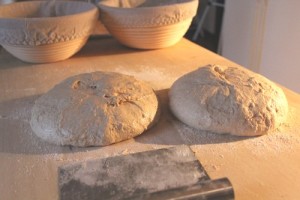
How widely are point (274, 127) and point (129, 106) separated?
353 mm

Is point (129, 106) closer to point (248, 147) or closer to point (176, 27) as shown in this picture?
point (248, 147)

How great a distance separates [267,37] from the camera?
76.1 inches

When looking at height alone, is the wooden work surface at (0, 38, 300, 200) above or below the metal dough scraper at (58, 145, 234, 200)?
below

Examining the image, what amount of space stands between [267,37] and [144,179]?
162 centimetres

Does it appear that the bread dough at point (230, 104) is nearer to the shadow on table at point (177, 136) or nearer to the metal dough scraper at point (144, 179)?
the shadow on table at point (177, 136)

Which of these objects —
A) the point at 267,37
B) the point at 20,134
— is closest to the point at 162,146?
the point at 20,134

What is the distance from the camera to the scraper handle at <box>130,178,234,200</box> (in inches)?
19.6

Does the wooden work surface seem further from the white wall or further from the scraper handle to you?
the white wall

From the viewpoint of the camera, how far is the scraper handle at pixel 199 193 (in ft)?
1.64

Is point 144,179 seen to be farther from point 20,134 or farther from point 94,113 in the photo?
point 20,134

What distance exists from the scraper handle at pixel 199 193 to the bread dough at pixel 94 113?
0.81ft

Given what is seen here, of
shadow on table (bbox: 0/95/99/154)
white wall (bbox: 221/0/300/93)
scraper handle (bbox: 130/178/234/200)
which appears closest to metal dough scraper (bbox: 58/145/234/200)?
scraper handle (bbox: 130/178/234/200)

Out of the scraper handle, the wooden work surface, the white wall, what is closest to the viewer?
the scraper handle

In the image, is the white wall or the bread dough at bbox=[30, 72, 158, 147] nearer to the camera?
the bread dough at bbox=[30, 72, 158, 147]
